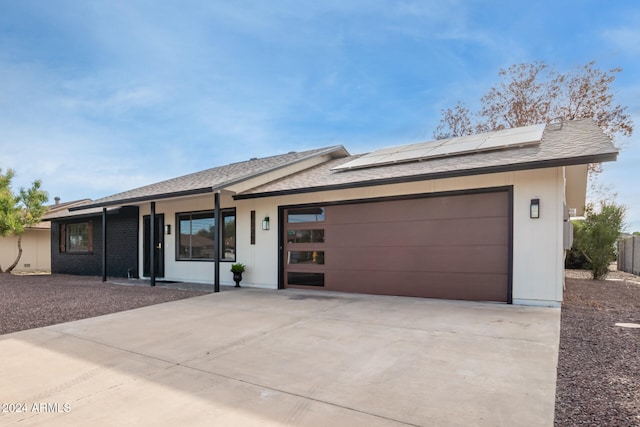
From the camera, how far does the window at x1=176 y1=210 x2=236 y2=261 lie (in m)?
10.4

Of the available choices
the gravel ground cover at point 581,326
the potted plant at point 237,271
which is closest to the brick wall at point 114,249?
the gravel ground cover at point 581,326

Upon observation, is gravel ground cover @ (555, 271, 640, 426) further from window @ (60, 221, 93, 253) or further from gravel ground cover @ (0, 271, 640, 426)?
window @ (60, 221, 93, 253)

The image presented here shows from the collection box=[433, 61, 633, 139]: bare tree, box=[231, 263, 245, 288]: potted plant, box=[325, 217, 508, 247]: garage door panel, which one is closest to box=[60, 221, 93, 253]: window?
box=[231, 263, 245, 288]: potted plant

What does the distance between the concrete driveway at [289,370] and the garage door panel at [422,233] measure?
148 cm

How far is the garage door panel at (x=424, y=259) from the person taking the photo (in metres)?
6.80

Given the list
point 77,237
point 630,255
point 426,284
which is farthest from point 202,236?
point 630,255

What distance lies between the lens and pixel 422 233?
7531 mm

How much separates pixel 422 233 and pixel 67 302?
24.9ft

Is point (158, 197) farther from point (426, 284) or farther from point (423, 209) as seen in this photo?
point (426, 284)

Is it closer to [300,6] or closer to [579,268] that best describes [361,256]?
[300,6]

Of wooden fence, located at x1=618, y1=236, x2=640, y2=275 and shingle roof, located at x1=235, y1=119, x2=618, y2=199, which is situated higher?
shingle roof, located at x1=235, y1=119, x2=618, y2=199

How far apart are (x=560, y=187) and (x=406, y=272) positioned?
10.5 ft

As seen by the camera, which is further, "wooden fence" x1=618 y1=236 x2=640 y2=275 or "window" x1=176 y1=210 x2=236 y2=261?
"wooden fence" x1=618 y1=236 x2=640 y2=275

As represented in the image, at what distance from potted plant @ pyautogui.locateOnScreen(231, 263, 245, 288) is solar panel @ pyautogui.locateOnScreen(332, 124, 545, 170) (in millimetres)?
3745
